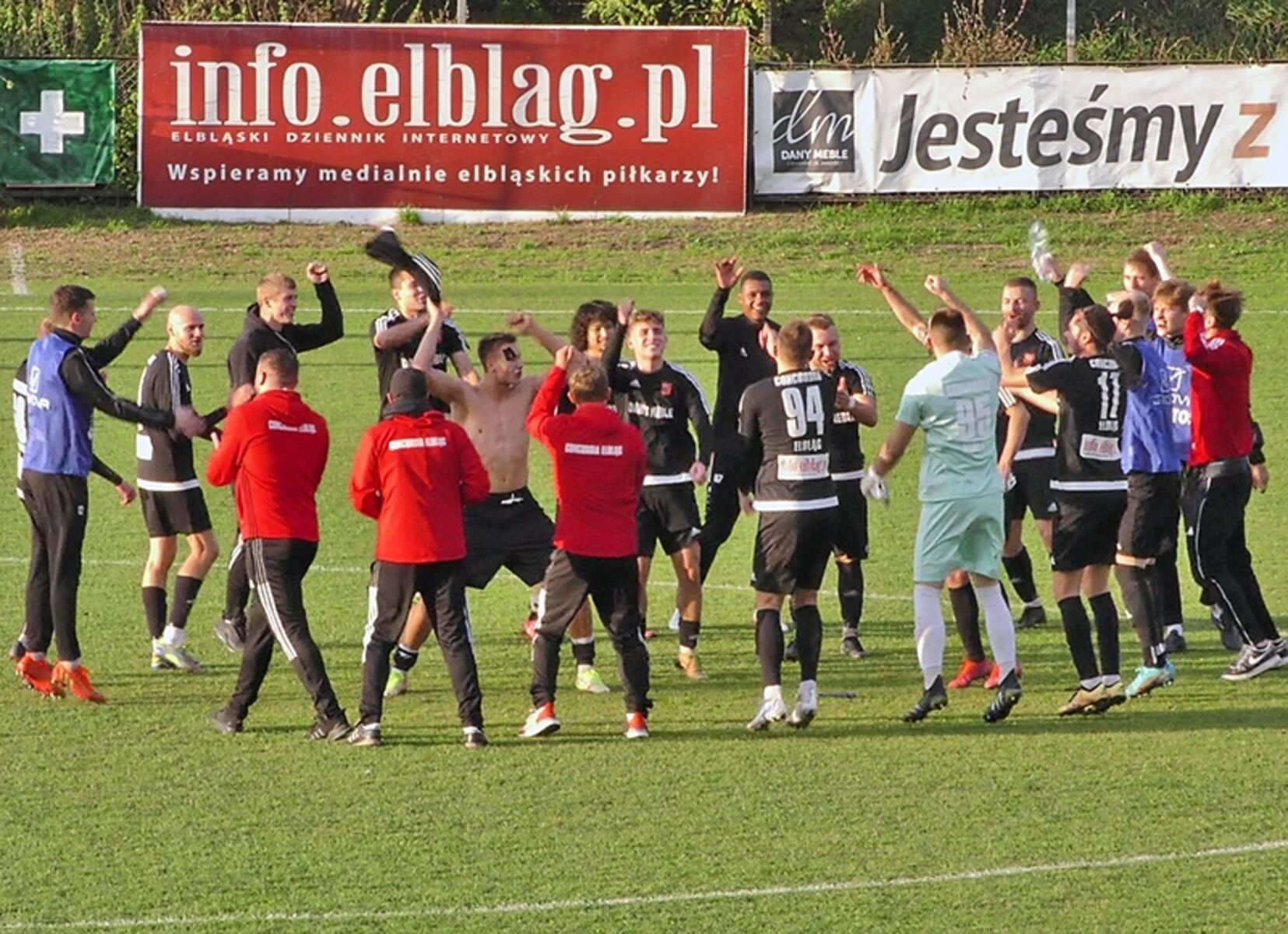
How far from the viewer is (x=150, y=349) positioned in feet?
75.5

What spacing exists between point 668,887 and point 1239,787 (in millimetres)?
2921

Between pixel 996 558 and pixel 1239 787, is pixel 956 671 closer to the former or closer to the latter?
pixel 996 558

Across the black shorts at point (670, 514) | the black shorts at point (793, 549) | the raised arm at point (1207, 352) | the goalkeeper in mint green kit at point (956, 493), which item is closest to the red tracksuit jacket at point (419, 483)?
the black shorts at point (793, 549)

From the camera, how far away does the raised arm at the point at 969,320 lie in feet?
36.2

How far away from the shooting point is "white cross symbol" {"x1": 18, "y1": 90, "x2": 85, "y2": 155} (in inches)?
1144

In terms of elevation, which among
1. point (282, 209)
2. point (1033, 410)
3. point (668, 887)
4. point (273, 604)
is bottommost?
point (668, 887)

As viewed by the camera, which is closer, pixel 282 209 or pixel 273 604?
pixel 273 604

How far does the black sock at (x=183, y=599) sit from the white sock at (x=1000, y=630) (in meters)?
4.57

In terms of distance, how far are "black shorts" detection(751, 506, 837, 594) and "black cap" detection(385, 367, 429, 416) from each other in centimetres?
181

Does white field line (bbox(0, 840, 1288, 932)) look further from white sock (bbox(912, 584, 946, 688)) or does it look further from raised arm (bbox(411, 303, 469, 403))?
raised arm (bbox(411, 303, 469, 403))

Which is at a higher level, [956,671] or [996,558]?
[996,558]

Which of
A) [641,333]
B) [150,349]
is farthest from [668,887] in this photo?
[150,349]

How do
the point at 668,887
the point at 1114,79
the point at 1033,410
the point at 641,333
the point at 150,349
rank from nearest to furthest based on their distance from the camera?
the point at 668,887 → the point at 641,333 → the point at 1033,410 → the point at 150,349 → the point at 1114,79

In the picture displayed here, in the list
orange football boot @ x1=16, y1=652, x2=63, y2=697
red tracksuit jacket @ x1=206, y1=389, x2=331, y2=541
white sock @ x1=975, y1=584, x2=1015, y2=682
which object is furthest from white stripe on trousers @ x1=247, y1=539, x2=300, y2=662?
white sock @ x1=975, y1=584, x2=1015, y2=682
